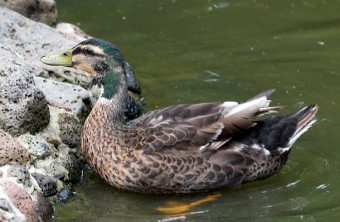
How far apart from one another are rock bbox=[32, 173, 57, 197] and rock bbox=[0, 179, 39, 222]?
20.3 inches

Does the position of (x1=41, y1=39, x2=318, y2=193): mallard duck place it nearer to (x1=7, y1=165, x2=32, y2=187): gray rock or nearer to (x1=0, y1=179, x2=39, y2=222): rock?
(x1=7, y1=165, x2=32, y2=187): gray rock

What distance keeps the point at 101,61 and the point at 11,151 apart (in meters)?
1.62

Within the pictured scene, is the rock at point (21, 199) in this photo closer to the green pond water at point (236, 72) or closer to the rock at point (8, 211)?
the rock at point (8, 211)

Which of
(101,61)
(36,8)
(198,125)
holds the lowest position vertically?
(198,125)

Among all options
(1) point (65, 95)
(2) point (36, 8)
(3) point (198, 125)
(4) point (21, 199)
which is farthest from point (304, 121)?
(2) point (36, 8)

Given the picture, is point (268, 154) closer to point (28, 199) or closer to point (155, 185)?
point (155, 185)

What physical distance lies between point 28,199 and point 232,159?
2062mm

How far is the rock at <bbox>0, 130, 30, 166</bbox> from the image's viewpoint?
308 inches

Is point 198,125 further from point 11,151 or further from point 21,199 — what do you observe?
point 21,199

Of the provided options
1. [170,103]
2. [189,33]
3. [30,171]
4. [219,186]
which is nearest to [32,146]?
[30,171]

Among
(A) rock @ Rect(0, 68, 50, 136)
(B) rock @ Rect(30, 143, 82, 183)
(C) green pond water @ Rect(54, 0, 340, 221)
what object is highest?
(A) rock @ Rect(0, 68, 50, 136)

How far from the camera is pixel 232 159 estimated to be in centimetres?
847

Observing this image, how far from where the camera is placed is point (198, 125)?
27.7 ft

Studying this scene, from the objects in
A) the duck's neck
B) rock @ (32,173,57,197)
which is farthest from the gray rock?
the duck's neck
